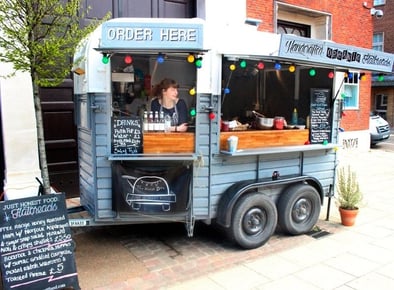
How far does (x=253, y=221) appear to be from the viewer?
444 centimetres

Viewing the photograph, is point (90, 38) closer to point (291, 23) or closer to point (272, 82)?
point (272, 82)

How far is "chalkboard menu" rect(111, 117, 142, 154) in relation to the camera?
3.95 m

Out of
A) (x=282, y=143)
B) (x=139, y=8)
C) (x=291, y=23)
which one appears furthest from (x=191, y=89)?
(x=291, y=23)

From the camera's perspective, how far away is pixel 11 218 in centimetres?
318

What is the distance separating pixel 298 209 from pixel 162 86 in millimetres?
2302

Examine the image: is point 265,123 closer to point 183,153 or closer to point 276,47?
point 276,47

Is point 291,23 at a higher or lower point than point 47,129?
higher

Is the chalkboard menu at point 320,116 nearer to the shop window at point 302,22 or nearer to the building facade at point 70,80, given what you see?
the building facade at point 70,80

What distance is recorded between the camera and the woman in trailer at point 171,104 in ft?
14.1

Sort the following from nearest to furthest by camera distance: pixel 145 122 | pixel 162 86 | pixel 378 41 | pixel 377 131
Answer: pixel 145 122 < pixel 162 86 < pixel 377 131 < pixel 378 41

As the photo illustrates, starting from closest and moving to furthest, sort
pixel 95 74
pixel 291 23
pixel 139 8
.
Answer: pixel 95 74
pixel 139 8
pixel 291 23

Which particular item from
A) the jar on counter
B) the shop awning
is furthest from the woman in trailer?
the jar on counter

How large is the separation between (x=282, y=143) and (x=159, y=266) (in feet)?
6.88

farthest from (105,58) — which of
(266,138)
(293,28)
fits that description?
(293,28)
